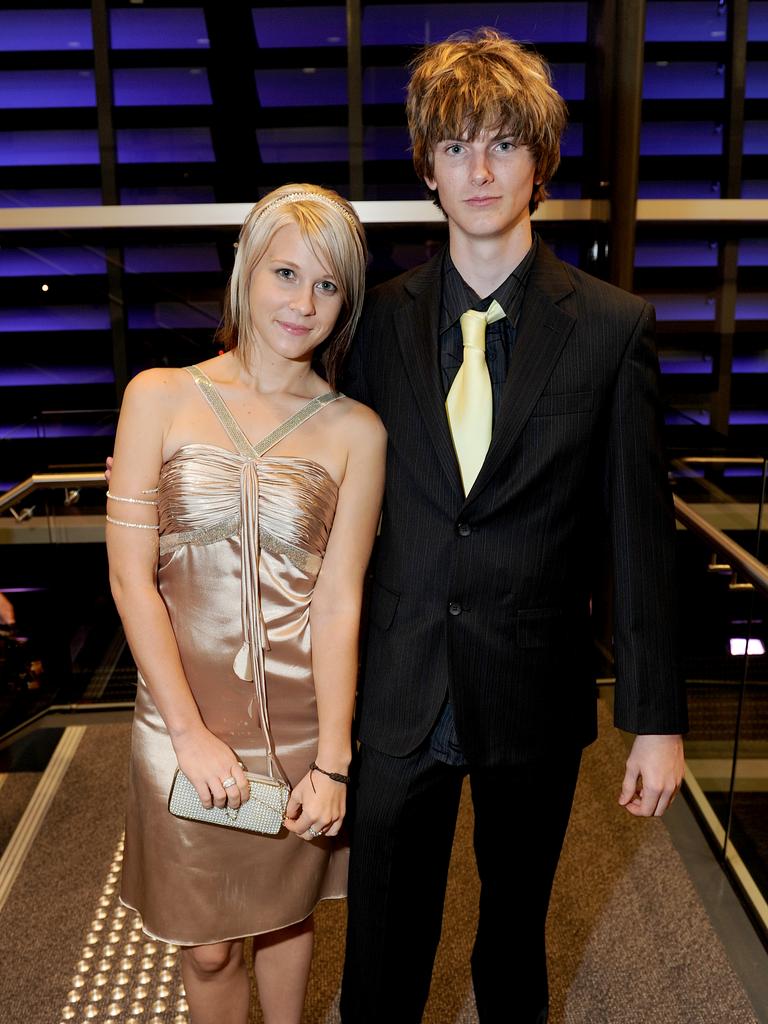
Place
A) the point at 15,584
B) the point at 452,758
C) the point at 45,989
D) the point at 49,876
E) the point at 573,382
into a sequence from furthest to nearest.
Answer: the point at 15,584, the point at 49,876, the point at 45,989, the point at 452,758, the point at 573,382

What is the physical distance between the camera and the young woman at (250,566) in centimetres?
149

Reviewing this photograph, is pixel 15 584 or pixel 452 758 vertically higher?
pixel 452 758

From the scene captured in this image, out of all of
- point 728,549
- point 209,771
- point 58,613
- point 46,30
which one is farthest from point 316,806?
point 46,30

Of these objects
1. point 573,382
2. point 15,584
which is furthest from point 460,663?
point 15,584

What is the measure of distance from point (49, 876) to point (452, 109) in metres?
2.19

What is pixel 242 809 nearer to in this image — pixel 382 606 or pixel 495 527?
pixel 382 606

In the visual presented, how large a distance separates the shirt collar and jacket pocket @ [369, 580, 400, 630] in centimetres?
43

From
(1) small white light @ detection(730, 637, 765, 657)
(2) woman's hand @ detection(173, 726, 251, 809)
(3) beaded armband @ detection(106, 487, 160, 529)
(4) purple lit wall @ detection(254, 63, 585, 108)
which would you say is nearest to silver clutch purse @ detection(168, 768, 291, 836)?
(2) woman's hand @ detection(173, 726, 251, 809)

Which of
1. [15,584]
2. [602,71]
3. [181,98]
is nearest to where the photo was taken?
[15,584]

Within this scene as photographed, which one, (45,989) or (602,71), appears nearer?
(45,989)

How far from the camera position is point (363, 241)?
5.11ft

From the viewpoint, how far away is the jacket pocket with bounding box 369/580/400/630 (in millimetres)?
1583

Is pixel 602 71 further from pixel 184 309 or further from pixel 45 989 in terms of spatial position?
pixel 45 989

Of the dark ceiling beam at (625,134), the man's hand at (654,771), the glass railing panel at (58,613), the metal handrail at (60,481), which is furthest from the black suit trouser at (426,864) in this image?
the dark ceiling beam at (625,134)
